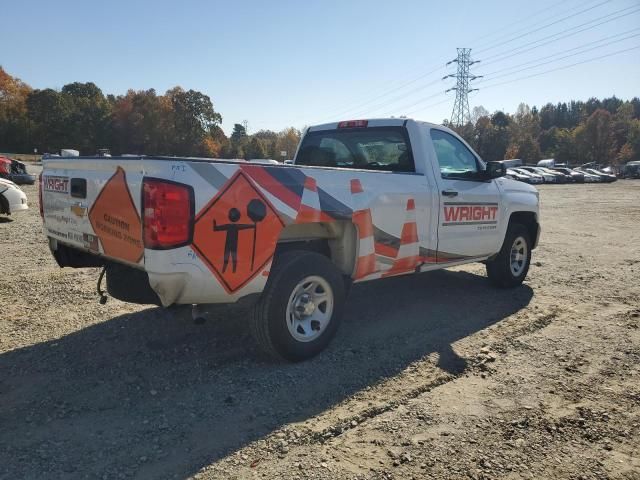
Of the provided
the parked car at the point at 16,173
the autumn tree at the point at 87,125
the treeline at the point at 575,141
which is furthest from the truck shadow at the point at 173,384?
the autumn tree at the point at 87,125

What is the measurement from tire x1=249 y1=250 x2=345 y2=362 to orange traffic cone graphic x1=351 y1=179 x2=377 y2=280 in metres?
0.27

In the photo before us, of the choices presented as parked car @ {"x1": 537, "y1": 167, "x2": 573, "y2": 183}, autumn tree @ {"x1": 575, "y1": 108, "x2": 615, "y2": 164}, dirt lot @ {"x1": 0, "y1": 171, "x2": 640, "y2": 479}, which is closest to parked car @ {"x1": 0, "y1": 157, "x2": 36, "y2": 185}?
dirt lot @ {"x1": 0, "y1": 171, "x2": 640, "y2": 479}

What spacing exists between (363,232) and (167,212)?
70.7 inches

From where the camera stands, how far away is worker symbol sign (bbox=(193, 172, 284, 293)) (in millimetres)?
3236

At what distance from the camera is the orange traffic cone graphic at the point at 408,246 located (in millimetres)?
4688

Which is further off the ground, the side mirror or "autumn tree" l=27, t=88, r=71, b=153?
"autumn tree" l=27, t=88, r=71, b=153

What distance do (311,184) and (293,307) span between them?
1.01 meters

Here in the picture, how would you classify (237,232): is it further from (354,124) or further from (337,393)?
(354,124)

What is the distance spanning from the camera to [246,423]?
10.2 feet

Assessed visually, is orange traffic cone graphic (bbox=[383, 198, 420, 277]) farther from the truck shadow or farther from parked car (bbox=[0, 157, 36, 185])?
parked car (bbox=[0, 157, 36, 185])

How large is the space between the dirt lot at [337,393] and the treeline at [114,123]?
68884 millimetres

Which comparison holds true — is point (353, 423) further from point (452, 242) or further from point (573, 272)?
point (573, 272)

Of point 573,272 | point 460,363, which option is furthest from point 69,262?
point 573,272

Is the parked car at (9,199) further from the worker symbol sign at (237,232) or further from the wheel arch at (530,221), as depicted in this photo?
the wheel arch at (530,221)
